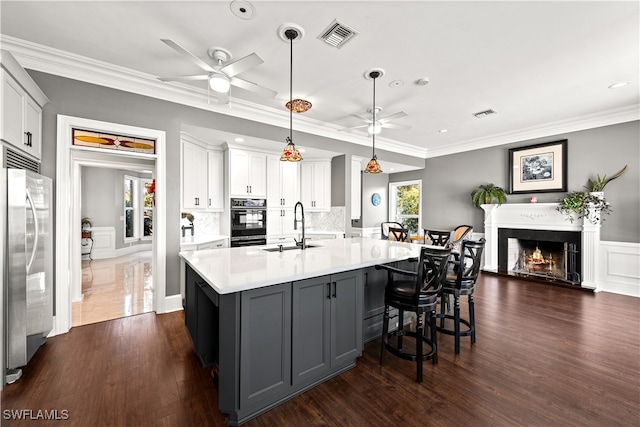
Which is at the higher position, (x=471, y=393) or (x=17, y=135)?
(x=17, y=135)

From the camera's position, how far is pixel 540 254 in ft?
17.9

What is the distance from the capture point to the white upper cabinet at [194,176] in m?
4.29

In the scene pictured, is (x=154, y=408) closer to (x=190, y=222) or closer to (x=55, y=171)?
(x=55, y=171)

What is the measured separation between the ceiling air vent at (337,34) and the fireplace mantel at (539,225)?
4937mm

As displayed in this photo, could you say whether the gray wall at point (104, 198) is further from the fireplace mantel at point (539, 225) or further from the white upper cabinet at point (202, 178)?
the fireplace mantel at point (539, 225)

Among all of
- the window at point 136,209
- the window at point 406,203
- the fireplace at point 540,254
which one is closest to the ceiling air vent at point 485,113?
the fireplace at point 540,254

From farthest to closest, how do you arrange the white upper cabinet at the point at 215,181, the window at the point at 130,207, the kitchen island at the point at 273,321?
the window at the point at 130,207 < the white upper cabinet at the point at 215,181 < the kitchen island at the point at 273,321

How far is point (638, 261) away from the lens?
4258 millimetres

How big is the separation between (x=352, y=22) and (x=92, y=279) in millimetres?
6130

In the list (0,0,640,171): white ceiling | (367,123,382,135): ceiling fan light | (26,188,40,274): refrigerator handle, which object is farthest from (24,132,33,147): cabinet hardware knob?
(367,123,382,135): ceiling fan light

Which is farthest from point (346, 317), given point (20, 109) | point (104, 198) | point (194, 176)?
point (104, 198)

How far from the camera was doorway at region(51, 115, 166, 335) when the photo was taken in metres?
2.91

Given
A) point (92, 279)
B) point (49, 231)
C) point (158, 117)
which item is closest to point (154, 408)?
point (49, 231)

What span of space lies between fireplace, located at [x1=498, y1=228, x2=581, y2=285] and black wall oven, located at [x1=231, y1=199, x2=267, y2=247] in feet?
Result: 16.4
